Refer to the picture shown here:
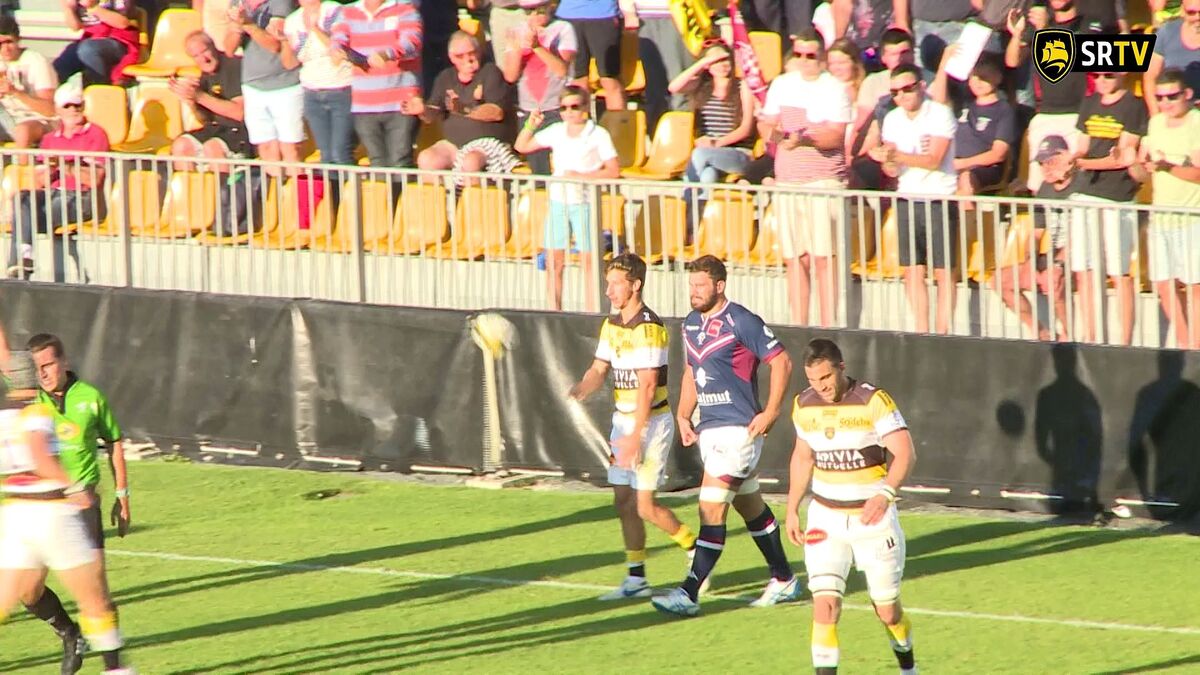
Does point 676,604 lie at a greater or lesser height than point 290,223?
lesser

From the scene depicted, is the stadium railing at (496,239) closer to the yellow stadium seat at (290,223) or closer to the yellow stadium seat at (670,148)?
the yellow stadium seat at (290,223)

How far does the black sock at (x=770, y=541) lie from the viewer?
40.7 ft

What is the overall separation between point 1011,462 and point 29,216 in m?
8.84

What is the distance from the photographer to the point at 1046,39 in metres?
16.5

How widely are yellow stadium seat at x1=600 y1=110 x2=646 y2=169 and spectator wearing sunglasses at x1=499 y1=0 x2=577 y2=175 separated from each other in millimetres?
644

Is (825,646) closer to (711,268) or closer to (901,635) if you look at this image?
(901,635)

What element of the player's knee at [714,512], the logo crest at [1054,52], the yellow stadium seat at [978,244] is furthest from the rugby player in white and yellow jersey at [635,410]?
the logo crest at [1054,52]

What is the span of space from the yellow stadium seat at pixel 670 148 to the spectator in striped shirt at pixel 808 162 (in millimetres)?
1360

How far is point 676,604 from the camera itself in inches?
476

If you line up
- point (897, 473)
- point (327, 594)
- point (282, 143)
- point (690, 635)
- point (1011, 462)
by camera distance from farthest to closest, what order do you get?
point (282, 143)
point (1011, 462)
point (327, 594)
point (690, 635)
point (897, 473)

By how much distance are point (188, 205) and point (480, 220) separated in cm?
270

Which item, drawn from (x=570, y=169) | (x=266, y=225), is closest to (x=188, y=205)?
(x=266, y=225)

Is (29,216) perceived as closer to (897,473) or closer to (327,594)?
(327,594)

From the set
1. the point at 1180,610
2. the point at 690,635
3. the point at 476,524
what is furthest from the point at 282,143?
the point at 1180,610
